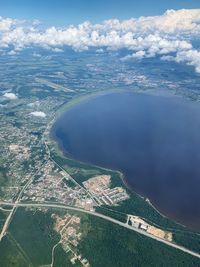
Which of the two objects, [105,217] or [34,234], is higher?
[105,217]

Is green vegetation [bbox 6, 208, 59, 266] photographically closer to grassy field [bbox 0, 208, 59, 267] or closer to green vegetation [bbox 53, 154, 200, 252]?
grassy field [bbox 0, 208, 59, 267]

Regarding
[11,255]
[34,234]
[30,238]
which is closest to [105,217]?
[34,234]

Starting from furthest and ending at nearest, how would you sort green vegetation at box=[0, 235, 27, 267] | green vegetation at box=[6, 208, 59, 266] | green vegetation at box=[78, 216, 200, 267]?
green vegetation at box=[6, 208, 59, 266]
green vegetation at box=[0, 235, 27, 267]
green vegetation at box=[78, 216, 200, 267]

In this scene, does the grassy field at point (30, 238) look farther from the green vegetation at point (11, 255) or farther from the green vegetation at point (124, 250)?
the green vegetation at point (124, 250)

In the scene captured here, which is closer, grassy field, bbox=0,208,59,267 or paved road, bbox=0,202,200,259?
grassy field, bbox=0,208,59,267

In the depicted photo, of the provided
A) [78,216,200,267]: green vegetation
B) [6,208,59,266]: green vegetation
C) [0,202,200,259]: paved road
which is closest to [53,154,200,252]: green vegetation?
[0,202,200,259]: paved road

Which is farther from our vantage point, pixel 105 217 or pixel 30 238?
pixel 105 217

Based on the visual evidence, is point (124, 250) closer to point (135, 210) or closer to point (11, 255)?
point (135, 210)

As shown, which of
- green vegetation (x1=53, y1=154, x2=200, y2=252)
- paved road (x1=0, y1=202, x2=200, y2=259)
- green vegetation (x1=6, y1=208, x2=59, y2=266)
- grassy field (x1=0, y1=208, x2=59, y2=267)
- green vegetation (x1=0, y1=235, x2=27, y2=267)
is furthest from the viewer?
green vegetation (x1=53, y1=154, x2=200, y2=252)

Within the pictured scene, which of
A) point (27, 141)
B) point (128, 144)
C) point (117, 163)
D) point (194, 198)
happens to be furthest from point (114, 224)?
point (27, 141)

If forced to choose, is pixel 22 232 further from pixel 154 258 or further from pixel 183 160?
pixel 183 160

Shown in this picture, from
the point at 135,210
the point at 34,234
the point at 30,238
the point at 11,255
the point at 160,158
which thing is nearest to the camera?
the point at 11,255

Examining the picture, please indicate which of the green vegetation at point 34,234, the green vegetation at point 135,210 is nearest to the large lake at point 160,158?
the green vegetation at point 135,210
